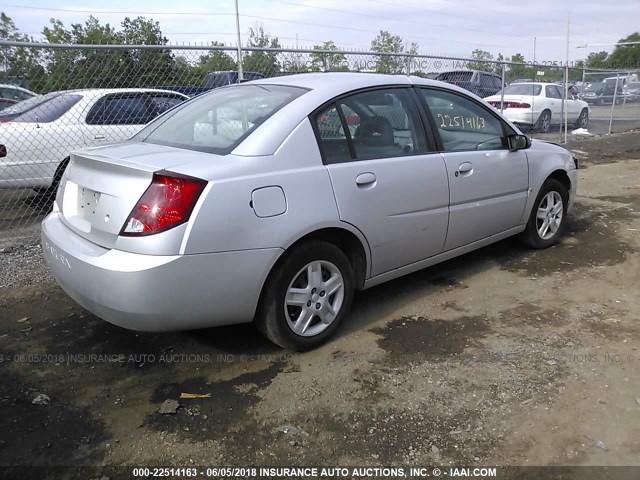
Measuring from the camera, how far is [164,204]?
8.93 feet

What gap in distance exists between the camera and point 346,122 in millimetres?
3500

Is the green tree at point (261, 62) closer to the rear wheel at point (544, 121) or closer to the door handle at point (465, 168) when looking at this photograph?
the door handle at point (465, 168)

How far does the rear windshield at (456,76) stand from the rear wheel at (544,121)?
10.5ft

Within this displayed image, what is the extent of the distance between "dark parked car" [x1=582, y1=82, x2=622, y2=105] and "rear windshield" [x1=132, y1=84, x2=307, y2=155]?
53.3 feet

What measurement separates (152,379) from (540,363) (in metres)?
2.27

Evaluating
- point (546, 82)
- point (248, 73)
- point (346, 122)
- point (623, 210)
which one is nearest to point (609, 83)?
point (546, 82)

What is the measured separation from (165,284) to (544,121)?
13.7 metres

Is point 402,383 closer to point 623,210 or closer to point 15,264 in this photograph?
point 15,264

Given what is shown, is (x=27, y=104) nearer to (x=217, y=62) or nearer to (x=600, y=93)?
(x=217, y=62)

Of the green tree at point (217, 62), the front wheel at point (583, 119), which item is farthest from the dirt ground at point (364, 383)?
the front wheel at point (583, 119)

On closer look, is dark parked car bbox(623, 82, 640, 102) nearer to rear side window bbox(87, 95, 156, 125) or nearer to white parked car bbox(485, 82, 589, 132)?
white parked car bbox(485, 82, 589, 132)

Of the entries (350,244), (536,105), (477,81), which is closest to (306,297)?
(350,244)

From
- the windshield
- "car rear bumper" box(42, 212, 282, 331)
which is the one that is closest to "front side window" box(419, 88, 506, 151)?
"car rear bumper" box(42, 212, 282, 331)

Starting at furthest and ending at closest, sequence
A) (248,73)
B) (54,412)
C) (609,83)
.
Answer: (609,83) → (248,73) → (54,412)
